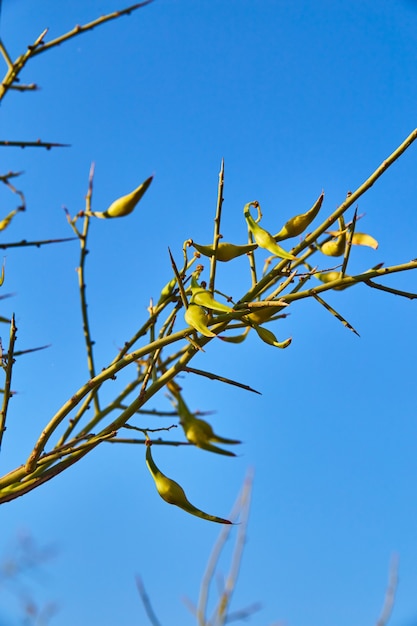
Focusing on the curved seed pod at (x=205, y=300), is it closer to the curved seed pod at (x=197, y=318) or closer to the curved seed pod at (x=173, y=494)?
the curved seed pod at (x=197, y=318)

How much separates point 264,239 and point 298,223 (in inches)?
2.2

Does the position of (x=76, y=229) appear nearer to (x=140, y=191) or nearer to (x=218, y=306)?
(x=140, y=191)

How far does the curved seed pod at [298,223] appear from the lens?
88 cm

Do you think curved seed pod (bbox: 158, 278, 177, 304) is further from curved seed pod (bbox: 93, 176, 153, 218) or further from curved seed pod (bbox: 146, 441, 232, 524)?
A: curved seed pod (bbox: 146, 441, 232, 524)

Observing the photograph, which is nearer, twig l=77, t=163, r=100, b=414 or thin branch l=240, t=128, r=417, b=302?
thin branch l=240, t=128, r=417, b=302

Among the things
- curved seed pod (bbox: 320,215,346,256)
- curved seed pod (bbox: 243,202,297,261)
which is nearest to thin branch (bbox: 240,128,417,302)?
curved seed pod (bbox: 243,202,297,261)

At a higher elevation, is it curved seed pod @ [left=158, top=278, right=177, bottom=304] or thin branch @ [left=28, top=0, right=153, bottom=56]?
thin branch @ [left=28, top=0, right=153, bottom=56]

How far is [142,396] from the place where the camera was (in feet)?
2.65

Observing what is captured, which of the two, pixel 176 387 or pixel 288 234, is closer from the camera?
pixel 288 234

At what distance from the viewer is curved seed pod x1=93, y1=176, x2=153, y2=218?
90cm

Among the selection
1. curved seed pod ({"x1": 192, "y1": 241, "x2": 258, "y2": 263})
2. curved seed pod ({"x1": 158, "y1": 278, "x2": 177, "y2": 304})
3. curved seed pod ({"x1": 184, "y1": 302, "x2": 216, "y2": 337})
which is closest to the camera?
curved seed pod ({"x1": 184, "y1": 302, "x2": 216, "y2": 337})

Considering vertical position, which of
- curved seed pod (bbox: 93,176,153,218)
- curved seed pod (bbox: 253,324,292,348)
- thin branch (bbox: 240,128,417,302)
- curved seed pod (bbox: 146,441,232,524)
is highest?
curved seed pod (bbox: 93,176,153,218)

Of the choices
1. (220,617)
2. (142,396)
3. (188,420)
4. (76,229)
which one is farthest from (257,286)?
(220,617)

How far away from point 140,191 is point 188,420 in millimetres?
379
